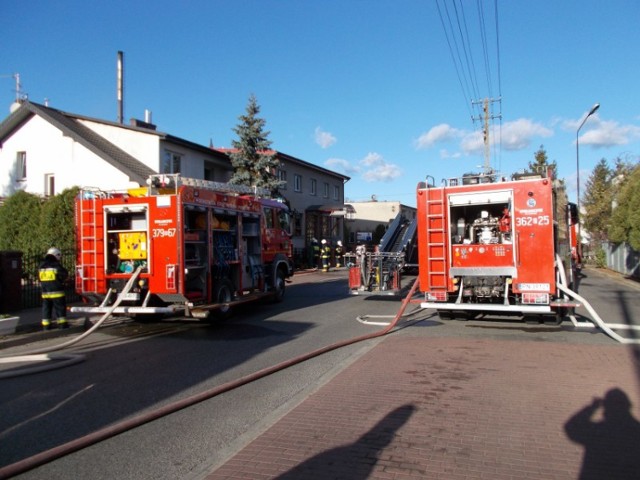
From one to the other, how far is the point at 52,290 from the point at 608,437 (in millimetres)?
9779

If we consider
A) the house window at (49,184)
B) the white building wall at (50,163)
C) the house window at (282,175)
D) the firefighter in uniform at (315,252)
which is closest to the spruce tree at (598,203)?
the firefighter in uniform at (315,252)

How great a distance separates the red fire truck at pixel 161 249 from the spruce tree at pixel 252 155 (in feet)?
Result: 51.0

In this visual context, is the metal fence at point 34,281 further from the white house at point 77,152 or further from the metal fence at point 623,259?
the metal fence at point 623,259

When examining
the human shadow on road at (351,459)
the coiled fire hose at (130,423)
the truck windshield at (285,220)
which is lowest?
the human shadow on road at (351,459)

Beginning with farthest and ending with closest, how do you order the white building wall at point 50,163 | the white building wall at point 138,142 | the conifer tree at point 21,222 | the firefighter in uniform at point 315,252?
the firefighter in uniform at point 315,252 < the white building wall at point 138,142 < the white building wall at point 50,163 < the conifer tree at point 21,222

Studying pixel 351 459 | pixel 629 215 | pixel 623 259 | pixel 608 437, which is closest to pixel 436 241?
pixel 608 437

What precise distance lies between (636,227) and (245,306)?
13.0 m

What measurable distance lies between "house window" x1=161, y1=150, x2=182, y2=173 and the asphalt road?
1302 cm

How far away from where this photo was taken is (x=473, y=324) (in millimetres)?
10672

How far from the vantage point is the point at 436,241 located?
34.2ft

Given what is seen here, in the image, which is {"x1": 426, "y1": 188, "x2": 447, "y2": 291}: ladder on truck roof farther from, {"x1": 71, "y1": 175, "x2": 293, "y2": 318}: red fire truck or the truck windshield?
the truck windshield

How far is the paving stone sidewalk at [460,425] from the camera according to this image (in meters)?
3.82

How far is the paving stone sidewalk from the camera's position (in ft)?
12.5

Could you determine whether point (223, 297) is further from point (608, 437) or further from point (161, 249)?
point (608, 437)
